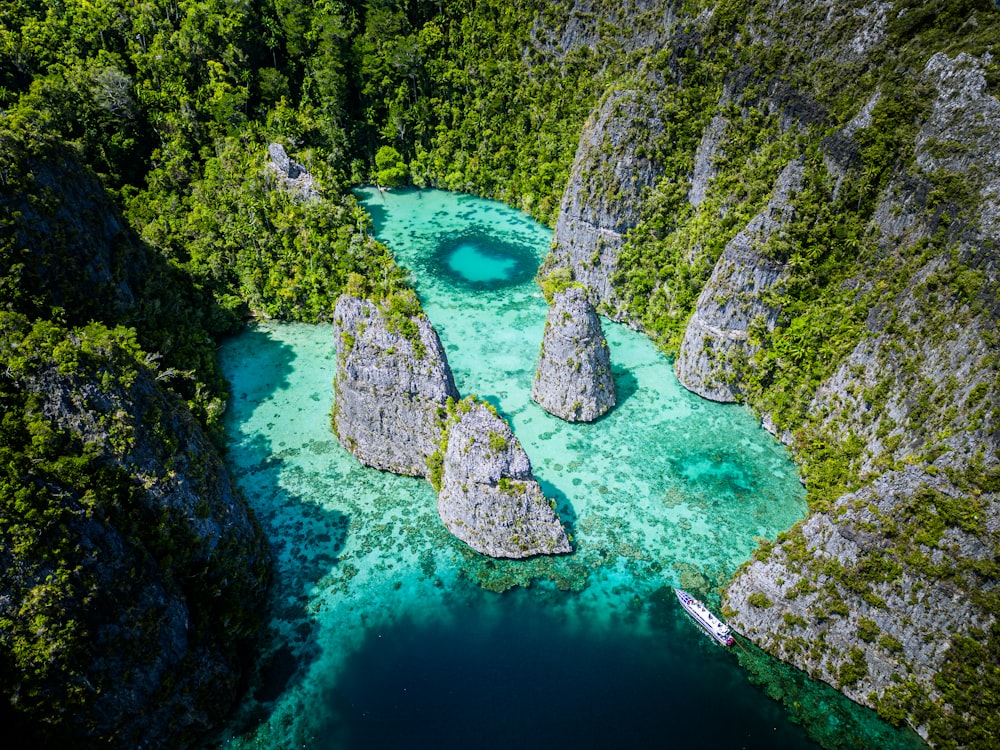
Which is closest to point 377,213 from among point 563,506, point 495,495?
point 563,506

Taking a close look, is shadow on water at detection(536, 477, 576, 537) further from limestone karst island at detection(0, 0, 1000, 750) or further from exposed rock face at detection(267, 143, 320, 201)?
exposed rock face at detection(267, 143, 320, 201)

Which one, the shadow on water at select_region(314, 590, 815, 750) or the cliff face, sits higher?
the cliff face

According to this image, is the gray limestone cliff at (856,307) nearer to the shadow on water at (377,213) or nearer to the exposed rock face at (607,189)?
the exposed rock face at (607,189)

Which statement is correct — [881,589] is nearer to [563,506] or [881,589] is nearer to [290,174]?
[563,506]

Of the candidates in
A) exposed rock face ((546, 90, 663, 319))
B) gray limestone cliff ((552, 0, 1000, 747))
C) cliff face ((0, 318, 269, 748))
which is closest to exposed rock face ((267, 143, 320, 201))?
exposed rock face ((546, 90, 663, 319))

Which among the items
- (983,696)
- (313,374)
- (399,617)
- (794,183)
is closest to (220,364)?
(313,374)

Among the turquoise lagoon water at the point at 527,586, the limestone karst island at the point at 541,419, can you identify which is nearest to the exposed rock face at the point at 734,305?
the limestone karst island at the point at 541,419

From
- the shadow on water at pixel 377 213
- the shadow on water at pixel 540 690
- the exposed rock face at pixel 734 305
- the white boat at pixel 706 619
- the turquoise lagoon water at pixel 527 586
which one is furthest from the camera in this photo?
the shadow on water at pixel 377 213
